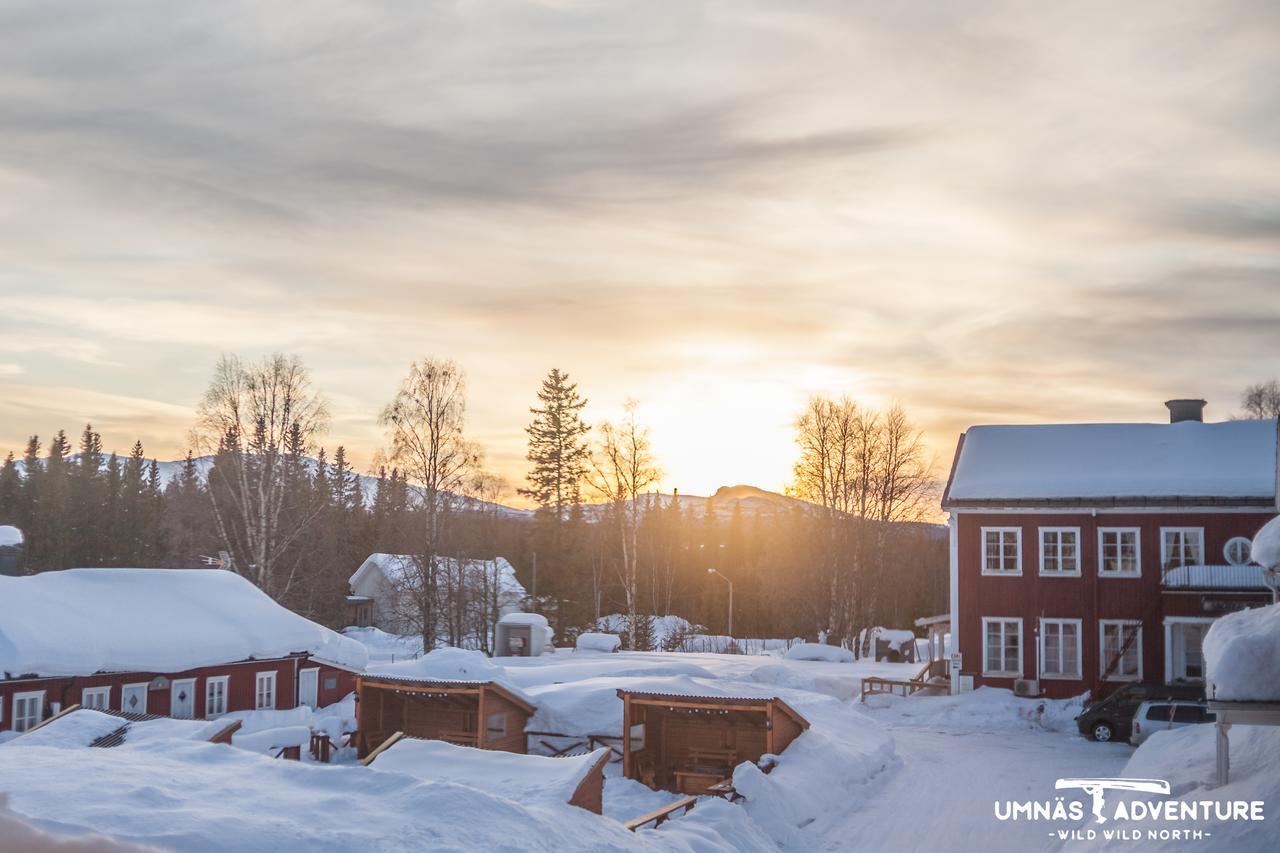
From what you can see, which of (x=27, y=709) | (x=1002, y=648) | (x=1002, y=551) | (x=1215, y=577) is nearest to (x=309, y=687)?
(x=27, y=709)

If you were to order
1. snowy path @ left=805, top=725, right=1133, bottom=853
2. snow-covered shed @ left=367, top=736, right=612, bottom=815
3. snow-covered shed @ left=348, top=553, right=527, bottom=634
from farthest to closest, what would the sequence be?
snow-covered shed @ left=348, top=553, right=527, bottom=634 → snowy path @ left=805, top=725, right=1133, bottom=853 → snow-covered shed @ left=367, top=736, right=612, bottom=815

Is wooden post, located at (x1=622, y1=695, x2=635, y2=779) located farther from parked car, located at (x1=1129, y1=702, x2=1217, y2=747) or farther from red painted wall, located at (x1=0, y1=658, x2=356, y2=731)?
parked car, located at (x1=1129, y1=702, x2=1217, y2=747)

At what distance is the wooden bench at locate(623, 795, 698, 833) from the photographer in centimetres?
1780

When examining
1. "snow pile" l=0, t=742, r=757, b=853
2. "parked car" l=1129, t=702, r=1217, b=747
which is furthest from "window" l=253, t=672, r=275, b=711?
"parked car" l=1129, t=702, r=1217, b=747

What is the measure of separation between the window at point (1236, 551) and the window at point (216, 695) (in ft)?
104

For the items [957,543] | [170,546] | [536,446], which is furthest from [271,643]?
[170,546]

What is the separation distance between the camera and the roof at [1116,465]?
35500mm

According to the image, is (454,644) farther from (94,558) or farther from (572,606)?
(94,558)

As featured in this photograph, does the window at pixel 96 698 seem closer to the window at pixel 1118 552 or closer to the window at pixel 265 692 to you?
the window at pixel 265 692

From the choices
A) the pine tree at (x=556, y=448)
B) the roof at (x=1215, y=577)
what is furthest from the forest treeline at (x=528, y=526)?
the roof at (x=1215, y=577)

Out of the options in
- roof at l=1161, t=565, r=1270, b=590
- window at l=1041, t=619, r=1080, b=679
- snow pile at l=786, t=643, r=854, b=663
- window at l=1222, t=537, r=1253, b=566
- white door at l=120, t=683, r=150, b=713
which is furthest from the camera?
snow pile at l=786, t=643, r=854, b=663

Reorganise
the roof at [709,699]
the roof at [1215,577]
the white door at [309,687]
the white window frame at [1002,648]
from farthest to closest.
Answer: the white window frame at [1002,648], the white door at [309,687], the roof at [1215,577], the roof at [709,699]

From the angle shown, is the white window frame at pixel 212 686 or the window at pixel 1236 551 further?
the window at pixel 1236 551

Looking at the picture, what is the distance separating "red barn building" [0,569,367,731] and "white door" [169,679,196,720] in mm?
28
